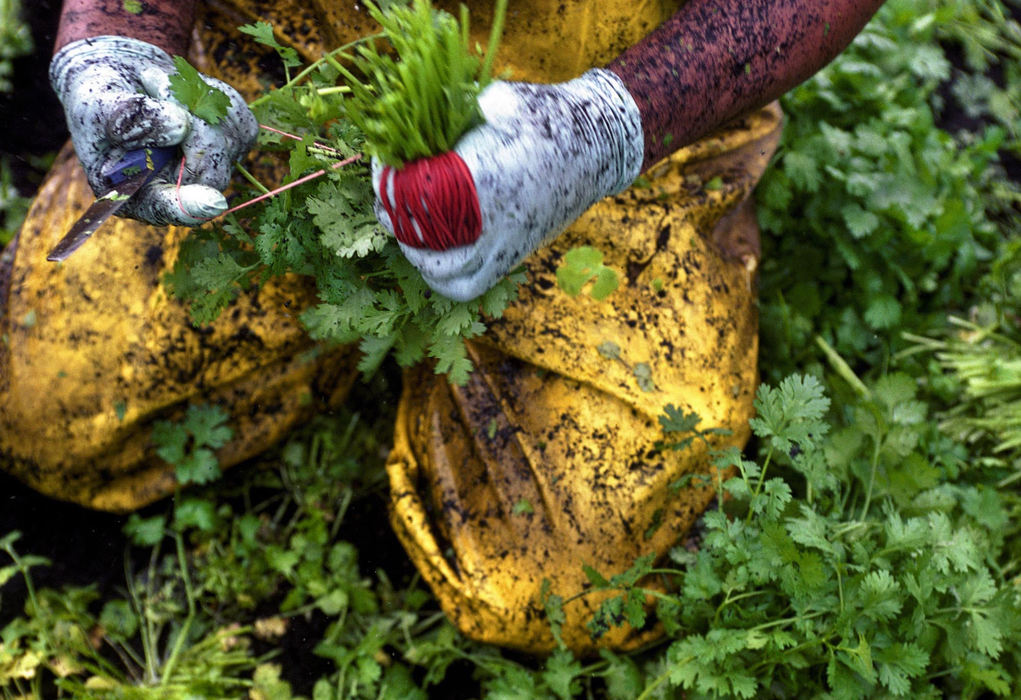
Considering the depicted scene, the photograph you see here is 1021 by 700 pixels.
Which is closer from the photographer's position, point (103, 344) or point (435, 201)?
point (435, 201)

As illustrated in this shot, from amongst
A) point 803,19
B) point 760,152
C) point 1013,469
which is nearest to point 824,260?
point 760,152

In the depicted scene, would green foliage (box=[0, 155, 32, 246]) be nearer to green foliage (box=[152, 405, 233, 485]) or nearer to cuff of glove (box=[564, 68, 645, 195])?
green foliage (box=[152, 405, 233, 485])

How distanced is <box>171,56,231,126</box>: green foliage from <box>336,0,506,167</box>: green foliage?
0.32m

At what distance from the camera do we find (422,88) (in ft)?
3.76

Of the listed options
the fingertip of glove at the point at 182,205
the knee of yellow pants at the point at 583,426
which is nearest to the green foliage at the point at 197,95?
the fingertip of glove at the point at 182,205

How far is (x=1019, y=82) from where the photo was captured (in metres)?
3.37

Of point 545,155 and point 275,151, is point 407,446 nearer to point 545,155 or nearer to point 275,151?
point 275,151

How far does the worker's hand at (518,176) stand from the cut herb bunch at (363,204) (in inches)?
2.1

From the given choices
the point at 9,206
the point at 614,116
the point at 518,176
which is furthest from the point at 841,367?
the point at 9,206

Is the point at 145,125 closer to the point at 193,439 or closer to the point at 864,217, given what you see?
the point at 193,439

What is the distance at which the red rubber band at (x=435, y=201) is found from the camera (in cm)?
121

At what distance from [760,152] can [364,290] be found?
1.29m

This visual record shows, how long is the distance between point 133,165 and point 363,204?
47 cm

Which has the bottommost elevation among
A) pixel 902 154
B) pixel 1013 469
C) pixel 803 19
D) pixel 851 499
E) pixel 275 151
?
pixel 1013 469
